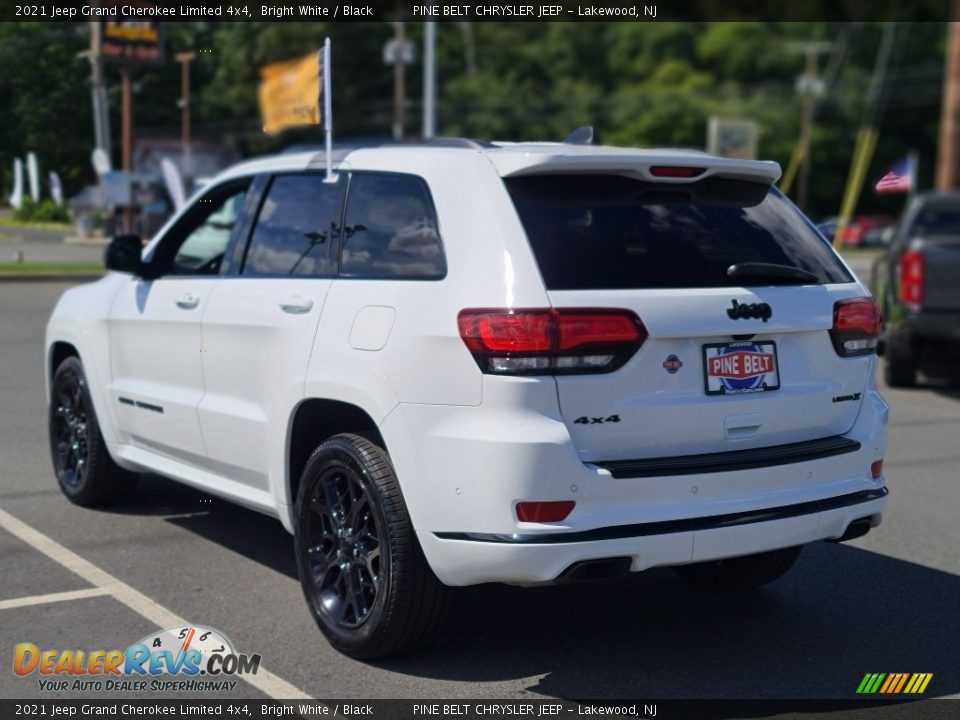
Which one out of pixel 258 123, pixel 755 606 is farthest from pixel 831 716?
pixel 258 123

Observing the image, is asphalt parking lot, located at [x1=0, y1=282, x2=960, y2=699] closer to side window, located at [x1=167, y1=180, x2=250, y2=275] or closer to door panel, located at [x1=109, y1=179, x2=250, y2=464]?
door panel, located at [x1=109, y1=179, x2=250, y2=464]

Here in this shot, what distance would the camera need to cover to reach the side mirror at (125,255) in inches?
235

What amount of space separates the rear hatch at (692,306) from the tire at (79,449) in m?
3.20

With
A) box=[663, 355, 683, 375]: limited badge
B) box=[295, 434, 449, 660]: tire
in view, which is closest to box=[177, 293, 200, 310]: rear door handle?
box=[295, 434, 449, 660]: tire

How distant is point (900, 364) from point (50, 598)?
9.30 metres

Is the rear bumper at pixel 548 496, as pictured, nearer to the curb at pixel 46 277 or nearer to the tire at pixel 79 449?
the tire at pixel 79 449

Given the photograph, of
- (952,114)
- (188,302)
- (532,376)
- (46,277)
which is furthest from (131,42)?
(532,376)

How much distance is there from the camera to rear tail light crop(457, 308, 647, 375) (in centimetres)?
402

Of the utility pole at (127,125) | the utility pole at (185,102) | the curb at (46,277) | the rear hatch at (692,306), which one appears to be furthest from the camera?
the utility pole at (185,102)

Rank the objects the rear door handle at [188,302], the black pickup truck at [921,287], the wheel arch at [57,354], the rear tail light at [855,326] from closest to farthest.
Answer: the rear tail light at [855,326], the rear door handle at [188,302], the wheel arch at [57,354], the black pickup truck at [921,287]

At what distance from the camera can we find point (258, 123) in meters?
63.2

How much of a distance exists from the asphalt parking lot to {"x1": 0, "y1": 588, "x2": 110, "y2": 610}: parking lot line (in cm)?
1

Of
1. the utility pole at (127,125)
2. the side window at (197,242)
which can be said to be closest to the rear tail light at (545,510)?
the side window at (197,242)

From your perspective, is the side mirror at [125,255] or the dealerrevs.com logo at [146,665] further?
the side mirror at [125,255]
